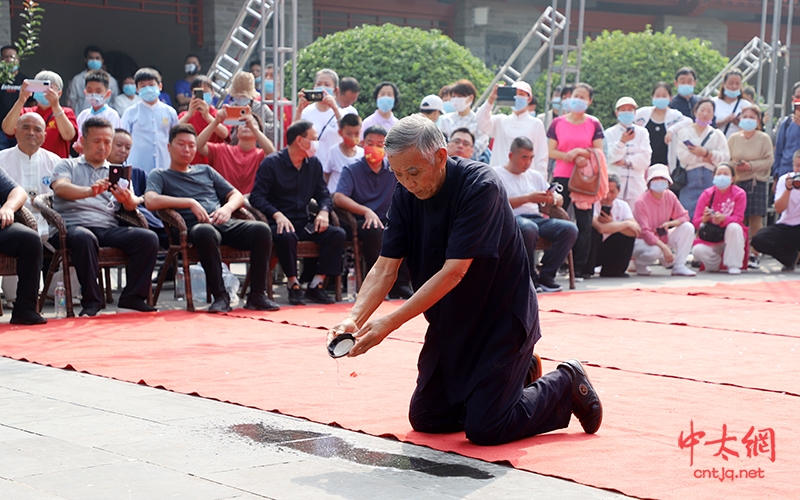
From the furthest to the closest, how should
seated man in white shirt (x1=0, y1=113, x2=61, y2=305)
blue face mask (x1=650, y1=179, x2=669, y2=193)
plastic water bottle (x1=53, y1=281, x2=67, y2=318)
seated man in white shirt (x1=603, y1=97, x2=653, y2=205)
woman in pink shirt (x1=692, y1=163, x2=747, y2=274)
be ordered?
woman in pink shirt (x1=692, y1=163, x2=747, y2=274)
seated man in white shirt (x1=603, y1=97, x2=653, y2=205)
blue face mask (x1=650, y1=179, x2=669, y2=193)
seated man in white shirt (x1=0, y1=113, x2=61, y2=305)
plastic water bottle (x1=53, y1=281, x2=67, y2=318)

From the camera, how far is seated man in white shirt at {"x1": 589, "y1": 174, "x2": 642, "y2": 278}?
39.1 feet

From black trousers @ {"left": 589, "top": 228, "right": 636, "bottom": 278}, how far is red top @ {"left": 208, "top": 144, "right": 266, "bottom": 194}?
3857 millimetres

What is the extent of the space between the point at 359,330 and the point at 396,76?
44.3ft

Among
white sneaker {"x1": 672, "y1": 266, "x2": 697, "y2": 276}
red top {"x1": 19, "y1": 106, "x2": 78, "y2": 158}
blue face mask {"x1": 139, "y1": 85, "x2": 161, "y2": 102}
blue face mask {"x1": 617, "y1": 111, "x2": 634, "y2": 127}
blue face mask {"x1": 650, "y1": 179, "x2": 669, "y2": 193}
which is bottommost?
white sneaker {"x1": 672, "y1": 266, "x2": 697, "y2": 276}

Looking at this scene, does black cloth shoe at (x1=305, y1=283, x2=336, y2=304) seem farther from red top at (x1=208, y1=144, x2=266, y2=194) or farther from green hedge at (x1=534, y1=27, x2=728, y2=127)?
green hedge at (x1=534, y1=27, x2=728, y2=127)

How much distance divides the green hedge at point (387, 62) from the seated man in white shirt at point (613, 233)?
5725 millimetres

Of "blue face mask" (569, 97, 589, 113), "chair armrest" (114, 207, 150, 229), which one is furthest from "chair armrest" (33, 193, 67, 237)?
"blue face mask" (569, 97, 589, 113)

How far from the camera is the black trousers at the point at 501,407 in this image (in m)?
4.40

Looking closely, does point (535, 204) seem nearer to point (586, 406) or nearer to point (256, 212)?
point (256, 212)

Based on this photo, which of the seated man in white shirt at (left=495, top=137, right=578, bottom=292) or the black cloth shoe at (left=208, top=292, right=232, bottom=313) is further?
the seated man in white shirt at (left=495, top=137, right=578, bottom=292)

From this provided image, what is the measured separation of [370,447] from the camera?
4.39 metres

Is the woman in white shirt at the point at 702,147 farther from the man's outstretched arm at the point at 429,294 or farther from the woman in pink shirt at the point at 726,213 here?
the man's outstretched arm at the point at 429,294

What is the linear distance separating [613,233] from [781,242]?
233cm

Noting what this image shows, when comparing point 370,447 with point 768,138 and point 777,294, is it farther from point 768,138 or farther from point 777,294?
point 768,138
